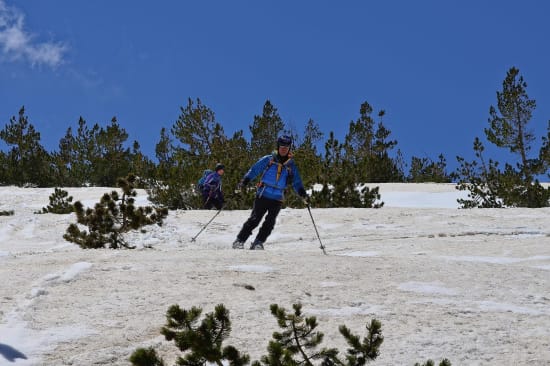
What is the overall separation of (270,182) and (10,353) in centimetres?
535

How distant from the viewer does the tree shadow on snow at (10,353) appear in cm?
386

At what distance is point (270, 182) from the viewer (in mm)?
8914

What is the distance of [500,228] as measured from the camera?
37.6ft

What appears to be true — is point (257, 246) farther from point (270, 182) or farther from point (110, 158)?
point (110, 158)

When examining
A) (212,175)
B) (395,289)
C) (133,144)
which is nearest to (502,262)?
(395,289)

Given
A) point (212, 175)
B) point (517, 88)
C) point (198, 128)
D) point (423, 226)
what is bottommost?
point (423, 226)

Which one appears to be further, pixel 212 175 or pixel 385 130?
pixel 385 130

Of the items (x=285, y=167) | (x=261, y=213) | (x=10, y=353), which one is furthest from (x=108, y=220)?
(x=10, y=353)

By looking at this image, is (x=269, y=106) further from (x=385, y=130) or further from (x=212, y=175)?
(x=212, y=175)

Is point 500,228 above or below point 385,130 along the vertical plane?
below

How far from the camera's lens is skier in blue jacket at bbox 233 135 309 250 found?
8.91 meters

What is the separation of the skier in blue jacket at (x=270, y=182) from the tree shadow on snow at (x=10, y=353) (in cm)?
500

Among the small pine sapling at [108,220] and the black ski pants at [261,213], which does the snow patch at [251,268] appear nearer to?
the black ski pants at [261,213]

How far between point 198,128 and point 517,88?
592 inches
